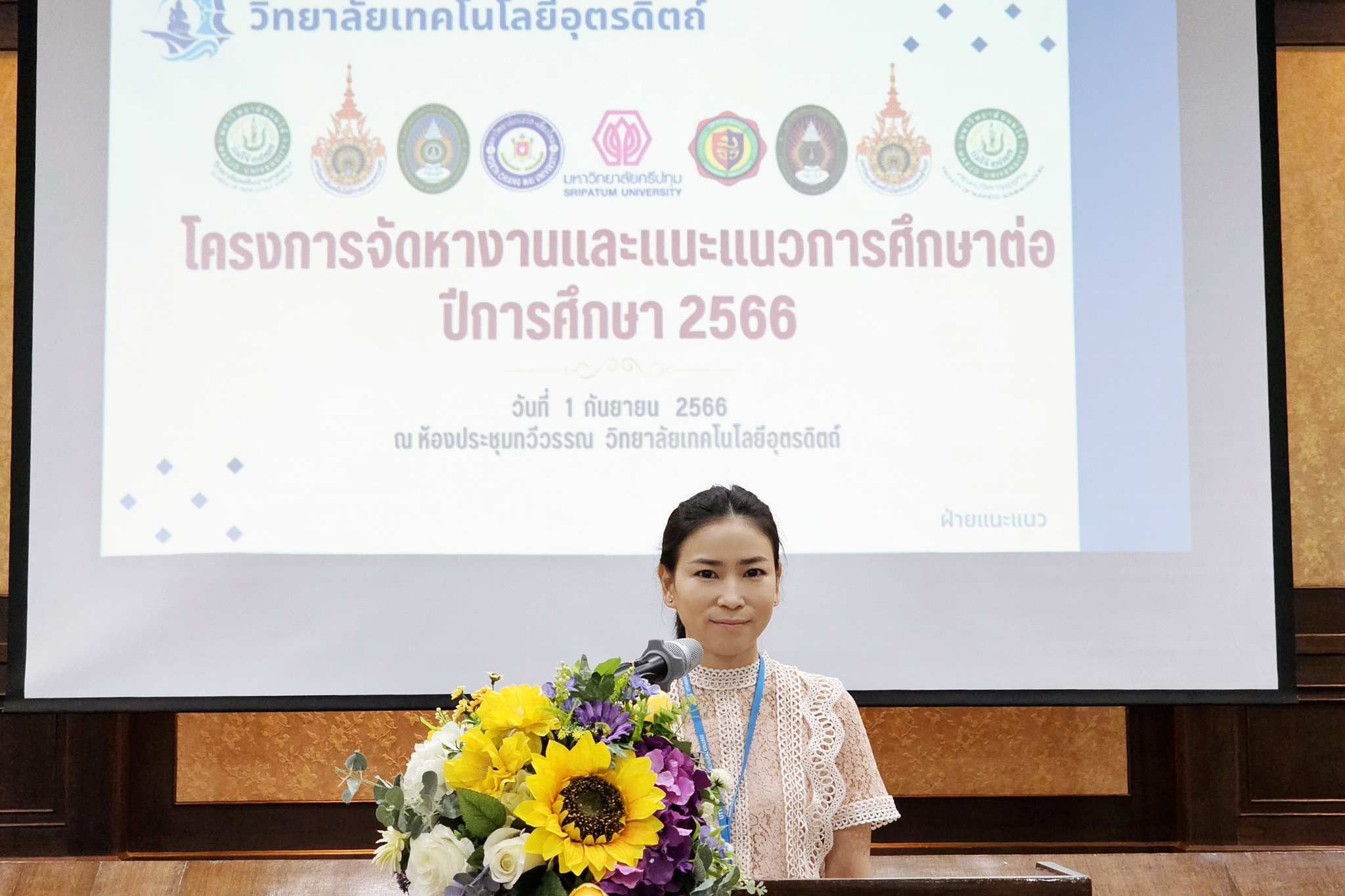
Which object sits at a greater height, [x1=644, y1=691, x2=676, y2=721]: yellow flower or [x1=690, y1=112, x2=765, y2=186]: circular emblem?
[x1=690, y1=112, x2=765, y2=186]: circular emblem

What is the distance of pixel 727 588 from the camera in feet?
5.11

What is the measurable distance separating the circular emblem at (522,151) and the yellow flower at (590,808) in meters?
1.93

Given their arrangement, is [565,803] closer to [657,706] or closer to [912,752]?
[657,706]

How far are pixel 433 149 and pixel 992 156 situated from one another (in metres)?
1.23

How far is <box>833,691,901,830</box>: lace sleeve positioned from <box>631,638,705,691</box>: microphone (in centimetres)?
72

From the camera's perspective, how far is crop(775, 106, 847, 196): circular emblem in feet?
8.40

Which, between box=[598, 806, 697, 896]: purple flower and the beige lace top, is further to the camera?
the beige lace top

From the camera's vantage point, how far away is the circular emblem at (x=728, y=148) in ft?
8.39

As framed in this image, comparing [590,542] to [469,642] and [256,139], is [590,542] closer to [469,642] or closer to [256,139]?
[469,642]

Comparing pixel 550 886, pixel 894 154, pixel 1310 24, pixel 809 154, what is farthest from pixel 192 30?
pixel 1310 24

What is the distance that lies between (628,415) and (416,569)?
557 mm

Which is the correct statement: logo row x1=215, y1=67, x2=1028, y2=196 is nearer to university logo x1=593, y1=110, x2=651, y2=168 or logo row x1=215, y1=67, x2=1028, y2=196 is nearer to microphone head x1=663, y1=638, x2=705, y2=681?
university logo x1=593, y1=110, x2=651, y2=168

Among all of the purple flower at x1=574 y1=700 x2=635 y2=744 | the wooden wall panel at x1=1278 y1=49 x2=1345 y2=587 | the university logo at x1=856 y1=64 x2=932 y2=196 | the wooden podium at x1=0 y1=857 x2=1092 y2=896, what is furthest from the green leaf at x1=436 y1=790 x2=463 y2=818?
the wooden wall panel at x1=1278 y1=49 x2=1345 y2=587

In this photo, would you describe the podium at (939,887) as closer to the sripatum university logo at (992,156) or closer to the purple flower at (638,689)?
the purple flower at (638,689)
